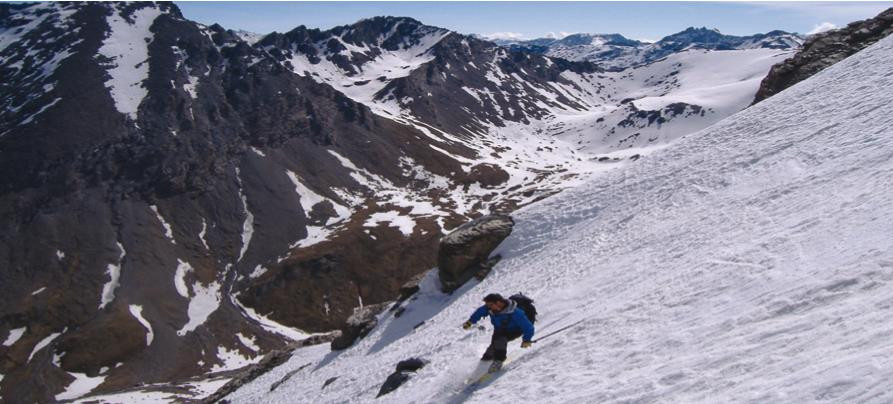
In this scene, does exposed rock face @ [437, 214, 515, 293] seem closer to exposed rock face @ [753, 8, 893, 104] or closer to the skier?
the skier

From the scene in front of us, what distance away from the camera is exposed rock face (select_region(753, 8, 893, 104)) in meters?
36.4

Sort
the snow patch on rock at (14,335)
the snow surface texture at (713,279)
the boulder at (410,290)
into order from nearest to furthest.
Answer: the snow surface texture at (713,279), the boulder at (410,290), the snow patch on rock at (14,335)

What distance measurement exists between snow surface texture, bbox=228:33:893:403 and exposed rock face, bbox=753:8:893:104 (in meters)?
8.89

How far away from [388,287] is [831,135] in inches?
4154

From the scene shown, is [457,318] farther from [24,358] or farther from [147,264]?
[147,264]

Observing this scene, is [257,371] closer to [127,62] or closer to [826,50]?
[826,50]

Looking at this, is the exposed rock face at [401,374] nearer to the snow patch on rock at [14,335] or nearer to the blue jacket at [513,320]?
the blue jacket at [513,320]

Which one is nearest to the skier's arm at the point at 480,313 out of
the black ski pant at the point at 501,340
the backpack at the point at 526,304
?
the black ski pant at the point at 501,340

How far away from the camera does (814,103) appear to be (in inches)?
992

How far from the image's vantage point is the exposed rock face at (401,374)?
19.3 m

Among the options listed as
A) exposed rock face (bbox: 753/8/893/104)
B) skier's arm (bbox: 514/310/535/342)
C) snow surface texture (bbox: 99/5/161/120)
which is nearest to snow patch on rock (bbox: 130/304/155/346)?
snow surface texture (bbox: 99/5/161/120)

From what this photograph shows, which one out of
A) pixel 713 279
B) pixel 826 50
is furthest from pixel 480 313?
pixel 826 50

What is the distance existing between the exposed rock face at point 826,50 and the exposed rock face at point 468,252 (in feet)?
77.6

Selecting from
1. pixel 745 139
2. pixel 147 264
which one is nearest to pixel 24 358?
pixel 147 264
